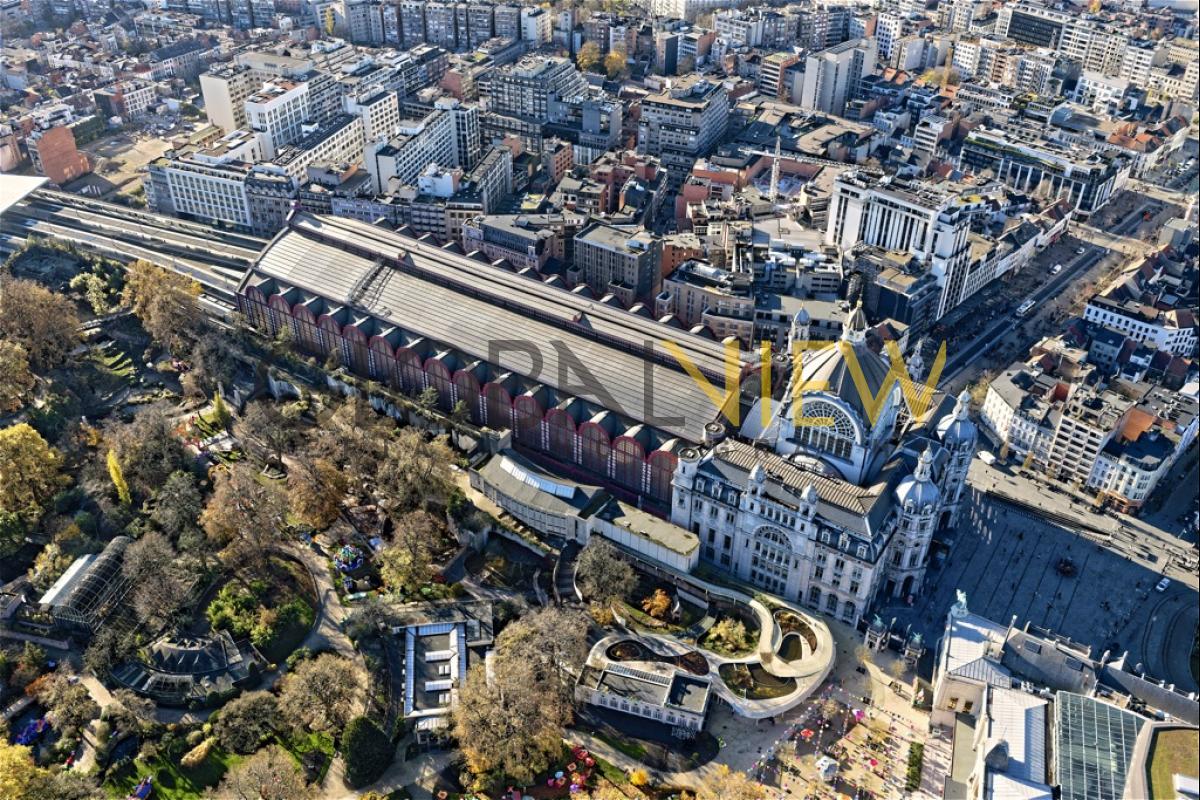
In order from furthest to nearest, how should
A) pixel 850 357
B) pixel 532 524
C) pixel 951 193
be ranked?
pixel 951 193
pixel 532 524
pixel 850 357

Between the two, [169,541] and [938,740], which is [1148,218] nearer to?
[938,740]

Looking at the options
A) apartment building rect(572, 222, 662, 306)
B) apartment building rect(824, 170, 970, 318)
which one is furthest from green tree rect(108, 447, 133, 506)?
apartment building rect(824, 170, 970, 318)

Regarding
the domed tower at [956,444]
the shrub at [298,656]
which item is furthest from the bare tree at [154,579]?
the domed tower at [956,444]

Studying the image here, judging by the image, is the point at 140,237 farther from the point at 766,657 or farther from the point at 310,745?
the point at 766,657

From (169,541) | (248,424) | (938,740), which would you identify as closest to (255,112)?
(248,424)

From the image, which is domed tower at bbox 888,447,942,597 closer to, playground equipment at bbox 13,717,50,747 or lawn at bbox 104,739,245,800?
lawn at bbox 104,739,245,800
